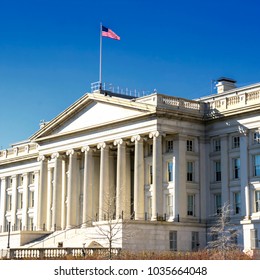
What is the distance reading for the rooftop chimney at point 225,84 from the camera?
82.3 metres

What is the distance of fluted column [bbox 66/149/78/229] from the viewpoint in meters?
80.4

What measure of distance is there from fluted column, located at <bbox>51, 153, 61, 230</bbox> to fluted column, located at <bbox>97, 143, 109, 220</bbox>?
916cm

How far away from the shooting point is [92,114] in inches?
3130

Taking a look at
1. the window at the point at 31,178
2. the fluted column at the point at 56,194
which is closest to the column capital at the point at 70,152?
the fluted column at the point at 56,194

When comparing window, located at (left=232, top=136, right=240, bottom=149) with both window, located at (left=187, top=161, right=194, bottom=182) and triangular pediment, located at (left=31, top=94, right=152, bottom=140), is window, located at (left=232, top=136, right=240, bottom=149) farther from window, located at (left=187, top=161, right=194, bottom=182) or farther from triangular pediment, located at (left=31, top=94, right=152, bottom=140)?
triangular pediment, located at (left=31, top=94, right=152, bottom=140)

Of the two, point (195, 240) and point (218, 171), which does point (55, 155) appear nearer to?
point (218, 171)

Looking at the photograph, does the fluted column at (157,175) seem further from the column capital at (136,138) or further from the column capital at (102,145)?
the column capital at (102,145)

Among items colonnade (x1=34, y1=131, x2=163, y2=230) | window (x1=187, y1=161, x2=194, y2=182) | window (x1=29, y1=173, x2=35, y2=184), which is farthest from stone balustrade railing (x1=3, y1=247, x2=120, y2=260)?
window (x1=29, y1=173, x2=35, y2=184)

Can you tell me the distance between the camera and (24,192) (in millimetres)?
100125

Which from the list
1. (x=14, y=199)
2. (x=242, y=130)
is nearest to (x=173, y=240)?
(x=242, y=130)

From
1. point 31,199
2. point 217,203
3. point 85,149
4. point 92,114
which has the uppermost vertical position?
point 92,114

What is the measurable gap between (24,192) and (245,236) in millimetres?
42738

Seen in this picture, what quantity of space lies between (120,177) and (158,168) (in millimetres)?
5058
